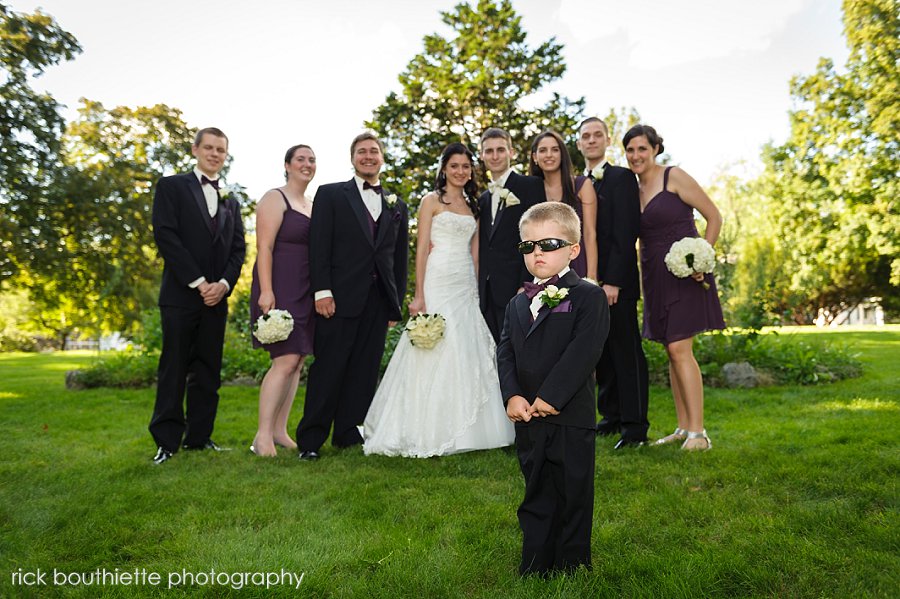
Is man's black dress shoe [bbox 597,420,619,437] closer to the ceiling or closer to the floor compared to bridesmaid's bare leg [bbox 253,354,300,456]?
closer to the floor

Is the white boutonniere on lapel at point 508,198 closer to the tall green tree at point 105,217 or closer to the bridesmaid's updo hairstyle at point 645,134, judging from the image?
the bridesmaid's updo hairstyle at point 645,134

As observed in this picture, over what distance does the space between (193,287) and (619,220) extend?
140 inches

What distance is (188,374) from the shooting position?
5.55 metres

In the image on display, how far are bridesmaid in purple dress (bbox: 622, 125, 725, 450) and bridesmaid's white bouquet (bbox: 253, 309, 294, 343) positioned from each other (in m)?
3.05

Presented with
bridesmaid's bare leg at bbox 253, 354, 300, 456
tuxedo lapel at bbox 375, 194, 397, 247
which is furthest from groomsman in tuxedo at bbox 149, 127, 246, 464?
tuxedo lapel at bbox 375, 194, 397, 247

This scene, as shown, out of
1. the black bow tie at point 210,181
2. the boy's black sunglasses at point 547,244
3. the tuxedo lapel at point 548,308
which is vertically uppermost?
the black bow tie at point 210,181

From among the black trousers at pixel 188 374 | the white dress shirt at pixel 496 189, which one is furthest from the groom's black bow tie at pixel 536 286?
the black trousers at pixel 188 374

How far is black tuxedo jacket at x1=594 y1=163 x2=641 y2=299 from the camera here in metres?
5.17

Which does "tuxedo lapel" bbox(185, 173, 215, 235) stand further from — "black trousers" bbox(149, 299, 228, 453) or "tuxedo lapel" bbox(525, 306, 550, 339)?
"tuxedo lapel" bbox(525, 306, 550, 339)

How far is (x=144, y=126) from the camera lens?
2361 centimetres

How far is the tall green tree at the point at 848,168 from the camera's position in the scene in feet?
80.0

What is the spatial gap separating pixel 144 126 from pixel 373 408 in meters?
22.4

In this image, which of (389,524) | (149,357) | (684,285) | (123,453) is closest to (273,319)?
(123,453)

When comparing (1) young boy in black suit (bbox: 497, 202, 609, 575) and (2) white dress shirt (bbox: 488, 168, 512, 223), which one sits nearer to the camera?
(1) young boy in black suit (bbox: 497, 202, 609, 575)
